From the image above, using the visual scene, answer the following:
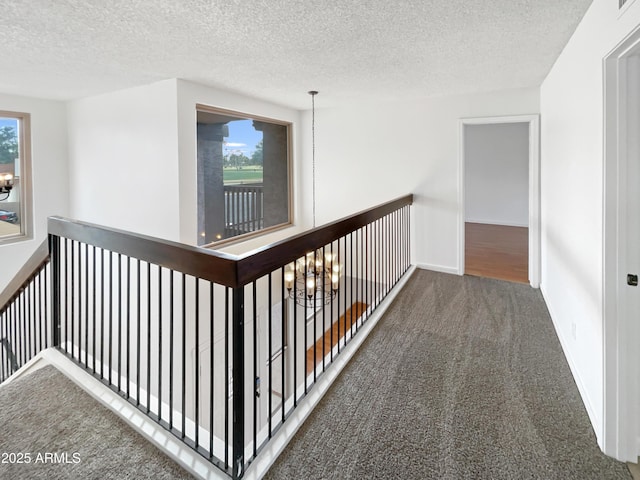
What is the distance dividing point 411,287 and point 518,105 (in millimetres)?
2420

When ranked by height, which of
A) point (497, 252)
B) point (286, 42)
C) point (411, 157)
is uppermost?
point (286, 42)

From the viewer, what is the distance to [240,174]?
5008 millimetres

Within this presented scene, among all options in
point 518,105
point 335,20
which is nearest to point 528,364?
point 335,20

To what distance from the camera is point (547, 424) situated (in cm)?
184

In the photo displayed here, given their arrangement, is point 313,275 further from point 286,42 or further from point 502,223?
point 502,223

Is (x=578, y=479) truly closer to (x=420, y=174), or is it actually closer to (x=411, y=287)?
(x=411, y=287)

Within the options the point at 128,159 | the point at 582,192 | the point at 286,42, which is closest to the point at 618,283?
the point at 582,192

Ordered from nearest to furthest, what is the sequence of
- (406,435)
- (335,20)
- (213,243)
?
(406,435) < (335,20) < (213,243)

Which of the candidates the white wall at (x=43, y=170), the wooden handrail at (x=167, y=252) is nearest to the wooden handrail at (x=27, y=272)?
the wooden handrail at (x=167, y=252)

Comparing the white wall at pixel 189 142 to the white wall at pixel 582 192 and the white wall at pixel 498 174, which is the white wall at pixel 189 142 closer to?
the white wall at pixel 582 192

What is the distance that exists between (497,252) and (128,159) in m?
5.45

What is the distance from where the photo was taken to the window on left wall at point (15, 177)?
176 inches

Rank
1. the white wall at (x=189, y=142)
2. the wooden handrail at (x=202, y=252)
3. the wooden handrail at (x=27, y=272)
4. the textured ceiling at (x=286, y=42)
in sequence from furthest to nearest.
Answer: the white wall at (x=189, y=142) < the wooden handrail at (x=27, y=272) < the textured ceiling at (x=286, y=42) < the wooden handrail at (x=202, y=252)

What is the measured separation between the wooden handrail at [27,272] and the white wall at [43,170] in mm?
2426
